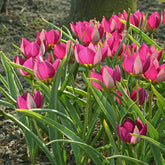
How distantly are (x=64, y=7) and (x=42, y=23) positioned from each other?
0.79 metres

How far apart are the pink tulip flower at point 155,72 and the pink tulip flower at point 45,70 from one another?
0.35 meters

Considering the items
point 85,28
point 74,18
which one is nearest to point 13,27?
point 74,18

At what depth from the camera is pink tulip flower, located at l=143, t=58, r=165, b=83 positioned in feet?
4.11

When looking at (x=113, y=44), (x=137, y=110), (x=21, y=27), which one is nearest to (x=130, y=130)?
(x=137, y=110)

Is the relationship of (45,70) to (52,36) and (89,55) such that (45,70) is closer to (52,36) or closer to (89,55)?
(89,55)

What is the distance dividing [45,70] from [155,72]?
411 millimetres

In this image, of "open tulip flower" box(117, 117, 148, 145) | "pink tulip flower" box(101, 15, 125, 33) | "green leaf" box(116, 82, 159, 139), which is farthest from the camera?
"pink tulip flower" box(101, 15, 125, 33)

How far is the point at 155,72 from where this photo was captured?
1266mm

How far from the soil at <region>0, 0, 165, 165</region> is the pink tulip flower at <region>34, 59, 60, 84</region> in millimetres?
686

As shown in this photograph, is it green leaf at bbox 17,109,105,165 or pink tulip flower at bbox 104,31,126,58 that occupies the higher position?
pink tulip flower at bbox 104,31,126,58

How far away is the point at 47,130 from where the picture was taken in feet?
5.23

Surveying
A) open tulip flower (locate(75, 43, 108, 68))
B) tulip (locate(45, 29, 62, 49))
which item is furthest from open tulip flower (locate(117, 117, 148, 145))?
tulip (locate(45, 29, 62, 49))

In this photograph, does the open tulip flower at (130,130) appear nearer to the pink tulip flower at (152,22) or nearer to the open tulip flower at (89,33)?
the open tulip flower at (89,33)

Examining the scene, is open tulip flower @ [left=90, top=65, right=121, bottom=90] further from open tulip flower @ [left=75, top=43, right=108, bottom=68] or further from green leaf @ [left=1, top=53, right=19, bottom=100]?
green leaf @ [left=1, top=53, right=19, bottom=100]
